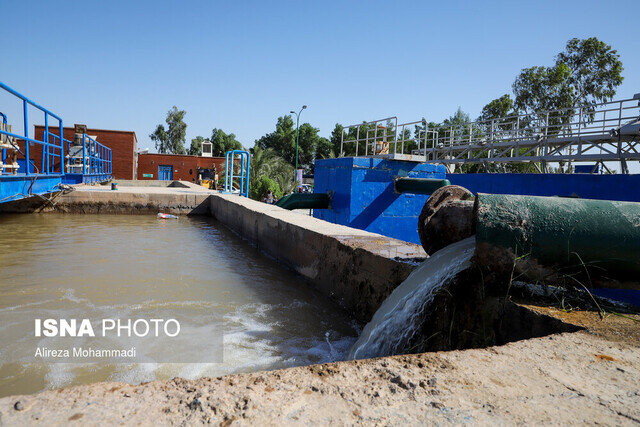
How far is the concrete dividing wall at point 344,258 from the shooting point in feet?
10.9

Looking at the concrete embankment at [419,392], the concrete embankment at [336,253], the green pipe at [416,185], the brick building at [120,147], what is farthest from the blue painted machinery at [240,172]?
the brick building at [120,147]

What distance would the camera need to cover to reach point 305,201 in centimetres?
888

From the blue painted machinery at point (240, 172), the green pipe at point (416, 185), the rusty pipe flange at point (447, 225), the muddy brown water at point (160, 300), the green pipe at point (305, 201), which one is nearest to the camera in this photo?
the muddy brown water at point (160, 300)

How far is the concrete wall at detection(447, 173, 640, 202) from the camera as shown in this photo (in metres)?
7.38

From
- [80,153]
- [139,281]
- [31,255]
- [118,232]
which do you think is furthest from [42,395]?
[80,153]

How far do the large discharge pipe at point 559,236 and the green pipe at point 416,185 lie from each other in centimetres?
598

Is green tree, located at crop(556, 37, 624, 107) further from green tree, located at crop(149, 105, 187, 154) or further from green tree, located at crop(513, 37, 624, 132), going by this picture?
green tree, located at crop(149, 105, 187, 154)

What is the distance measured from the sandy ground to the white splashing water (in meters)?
0.72

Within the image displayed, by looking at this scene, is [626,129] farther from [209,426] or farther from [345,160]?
[209,426]

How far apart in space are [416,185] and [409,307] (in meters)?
6.48

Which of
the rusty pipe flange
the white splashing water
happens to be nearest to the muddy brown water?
the white splashing water

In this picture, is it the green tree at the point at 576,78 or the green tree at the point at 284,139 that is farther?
the green tree at the point at 284,139

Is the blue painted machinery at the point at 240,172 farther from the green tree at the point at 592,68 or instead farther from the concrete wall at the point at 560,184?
the green tree at the point at 592,68

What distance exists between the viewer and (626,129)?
1273 cm
